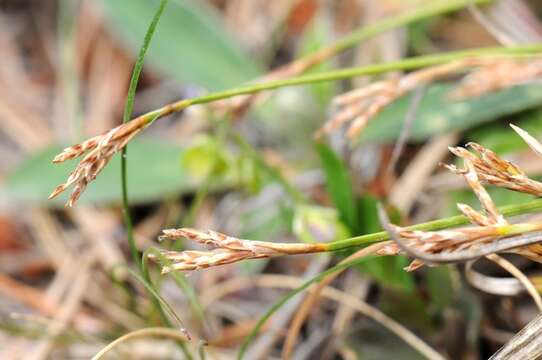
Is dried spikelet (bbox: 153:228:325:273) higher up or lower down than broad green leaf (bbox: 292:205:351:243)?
higher up

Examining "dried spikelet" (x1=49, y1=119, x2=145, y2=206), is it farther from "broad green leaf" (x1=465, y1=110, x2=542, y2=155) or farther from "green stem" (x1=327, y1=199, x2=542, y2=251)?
"broad green leaf" (x1=465, y1=110, x2=542, y2=155)

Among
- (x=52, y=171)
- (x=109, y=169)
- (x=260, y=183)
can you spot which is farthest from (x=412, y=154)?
(x=52, y=171)

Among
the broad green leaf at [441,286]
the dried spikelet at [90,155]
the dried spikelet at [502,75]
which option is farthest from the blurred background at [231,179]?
the dried spikelet at [90,155]

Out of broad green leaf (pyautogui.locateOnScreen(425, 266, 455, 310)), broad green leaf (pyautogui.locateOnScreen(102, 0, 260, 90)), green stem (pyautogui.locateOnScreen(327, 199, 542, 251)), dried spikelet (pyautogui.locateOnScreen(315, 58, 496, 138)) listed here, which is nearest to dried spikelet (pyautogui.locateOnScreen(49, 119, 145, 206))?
green stem (pyautogui.locateOnScreen(327, 199, 542, 251))

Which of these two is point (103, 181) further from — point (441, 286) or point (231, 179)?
point (441, 286)

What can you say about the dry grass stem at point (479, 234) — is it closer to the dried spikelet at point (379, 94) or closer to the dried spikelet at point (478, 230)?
the dried spikelet at point (478, 230)

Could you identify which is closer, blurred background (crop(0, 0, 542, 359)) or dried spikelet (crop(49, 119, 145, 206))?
→ dried spikelet (crop(49, 119, 145, 206))

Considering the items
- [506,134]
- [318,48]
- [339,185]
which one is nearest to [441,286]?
[339,185]
